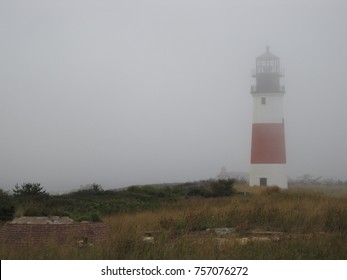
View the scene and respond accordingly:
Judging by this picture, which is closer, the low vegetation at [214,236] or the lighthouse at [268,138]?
the low vegetation at [214,236]

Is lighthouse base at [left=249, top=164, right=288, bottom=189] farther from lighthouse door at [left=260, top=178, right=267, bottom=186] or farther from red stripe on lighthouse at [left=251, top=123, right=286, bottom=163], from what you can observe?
red stripe on lighthouse at [left=251, top=123, right=286, bottom=163]

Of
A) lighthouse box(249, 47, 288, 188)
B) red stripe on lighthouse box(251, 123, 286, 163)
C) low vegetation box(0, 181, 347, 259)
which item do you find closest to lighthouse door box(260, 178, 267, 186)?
lighthouse box(249, 47, 288, 188)

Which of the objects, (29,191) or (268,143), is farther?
(268,143)

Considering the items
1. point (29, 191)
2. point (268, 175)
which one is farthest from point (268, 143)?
point (29, 191)

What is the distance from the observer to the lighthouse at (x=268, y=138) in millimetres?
34312

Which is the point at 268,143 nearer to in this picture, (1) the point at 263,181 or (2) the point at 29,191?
(1) the point at 263,181

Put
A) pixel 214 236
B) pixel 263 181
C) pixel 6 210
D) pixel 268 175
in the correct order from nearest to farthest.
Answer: pixel 214 236 < pixel 6 210 < pixel 268 175 < pixel 263 181

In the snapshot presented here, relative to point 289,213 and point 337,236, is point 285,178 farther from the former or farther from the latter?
point 337,236

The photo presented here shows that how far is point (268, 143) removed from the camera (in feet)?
113

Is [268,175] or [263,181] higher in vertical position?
[268,175]

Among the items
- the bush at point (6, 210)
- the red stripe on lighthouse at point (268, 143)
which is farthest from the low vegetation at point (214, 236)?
the red stripe on lighthouse at point (268, 143)

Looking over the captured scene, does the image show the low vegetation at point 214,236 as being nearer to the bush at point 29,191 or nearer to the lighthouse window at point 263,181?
the bush at point 29,191

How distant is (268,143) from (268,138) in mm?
313

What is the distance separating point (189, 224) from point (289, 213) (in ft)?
9.69
